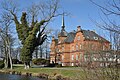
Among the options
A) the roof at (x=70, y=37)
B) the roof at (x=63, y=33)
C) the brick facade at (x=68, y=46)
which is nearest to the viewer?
the brick facade at (x=68, y=46)

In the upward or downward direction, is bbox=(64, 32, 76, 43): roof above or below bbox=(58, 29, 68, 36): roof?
below

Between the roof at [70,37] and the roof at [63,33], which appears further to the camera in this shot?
the roof at [63,33]

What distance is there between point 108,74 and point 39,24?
1598 inches

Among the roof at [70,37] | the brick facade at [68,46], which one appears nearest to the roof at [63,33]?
the brick facade at [68,46]

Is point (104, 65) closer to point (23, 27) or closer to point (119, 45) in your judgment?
point (119, 45)

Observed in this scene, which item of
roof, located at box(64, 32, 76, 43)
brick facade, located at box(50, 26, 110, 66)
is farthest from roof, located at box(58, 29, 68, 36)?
roof, located at box(64, 32, 76, 43)

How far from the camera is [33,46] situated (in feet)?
153

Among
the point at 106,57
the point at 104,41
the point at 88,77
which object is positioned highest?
the point at 104,41

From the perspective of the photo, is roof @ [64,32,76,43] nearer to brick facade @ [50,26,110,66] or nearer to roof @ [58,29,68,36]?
brick facade @ [50,26,110,66]

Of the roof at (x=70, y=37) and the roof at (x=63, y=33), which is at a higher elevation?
the roof at (x=63, y=33)

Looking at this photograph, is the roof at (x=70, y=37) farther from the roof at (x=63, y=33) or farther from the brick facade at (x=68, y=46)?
the roof at (x=63, y=33)

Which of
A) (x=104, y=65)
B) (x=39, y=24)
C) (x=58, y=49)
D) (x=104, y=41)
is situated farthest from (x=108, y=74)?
(x=58, y=49)

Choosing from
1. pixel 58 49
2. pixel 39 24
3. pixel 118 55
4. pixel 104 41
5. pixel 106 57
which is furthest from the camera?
pixel 58 49

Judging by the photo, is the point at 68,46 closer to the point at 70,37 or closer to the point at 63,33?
the point at 70,37
